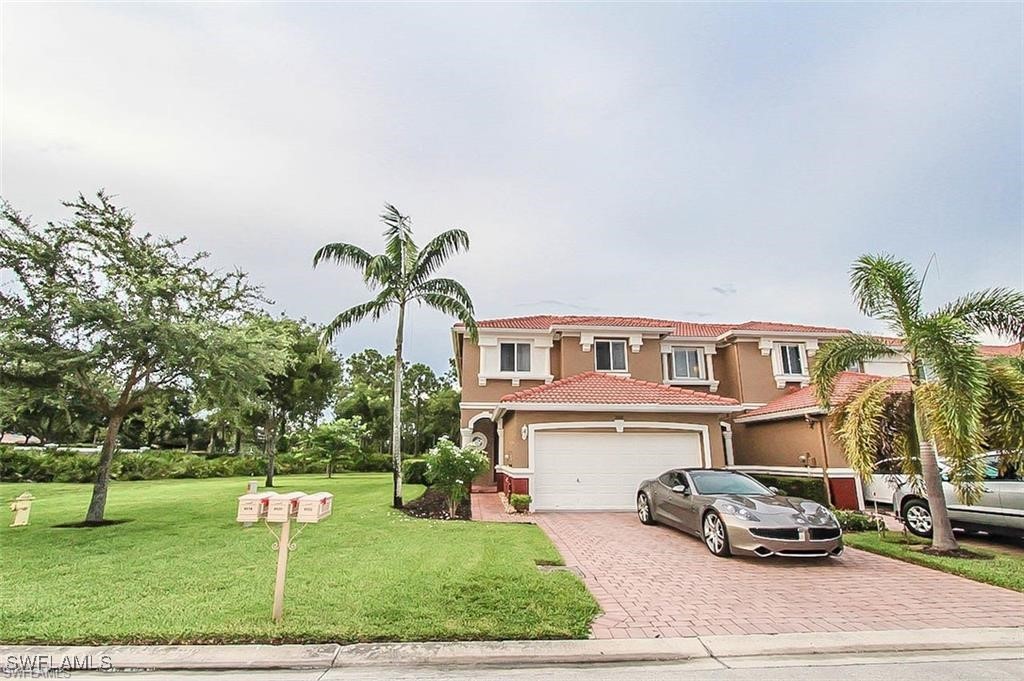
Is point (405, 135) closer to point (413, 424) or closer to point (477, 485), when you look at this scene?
point (477, 485)

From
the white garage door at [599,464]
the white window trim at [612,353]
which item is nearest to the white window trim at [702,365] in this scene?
the white window trim at [612,353]

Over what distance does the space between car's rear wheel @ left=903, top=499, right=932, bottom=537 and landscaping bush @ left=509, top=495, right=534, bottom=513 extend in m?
8.24

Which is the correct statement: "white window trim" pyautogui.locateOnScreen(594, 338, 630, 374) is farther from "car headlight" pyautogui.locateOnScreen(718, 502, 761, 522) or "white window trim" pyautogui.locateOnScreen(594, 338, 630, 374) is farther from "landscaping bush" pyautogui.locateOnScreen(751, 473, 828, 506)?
"car headlight" pyautogui.locateOnScreen(718, 502, 761, 522)

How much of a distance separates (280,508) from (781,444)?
15675 mm

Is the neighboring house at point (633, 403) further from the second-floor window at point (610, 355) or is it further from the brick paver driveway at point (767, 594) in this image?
the brick paver driveway at point (767, 594)

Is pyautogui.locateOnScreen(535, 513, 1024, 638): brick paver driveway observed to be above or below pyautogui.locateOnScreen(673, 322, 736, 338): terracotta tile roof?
below

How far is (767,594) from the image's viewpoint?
6105mm

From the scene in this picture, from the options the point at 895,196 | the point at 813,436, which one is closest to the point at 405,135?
the point at 895,196

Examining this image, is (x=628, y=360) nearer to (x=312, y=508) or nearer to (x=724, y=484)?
(x=724, y=484)

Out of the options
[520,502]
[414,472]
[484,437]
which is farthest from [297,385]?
[520,502]

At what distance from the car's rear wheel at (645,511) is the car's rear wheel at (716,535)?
2.46m

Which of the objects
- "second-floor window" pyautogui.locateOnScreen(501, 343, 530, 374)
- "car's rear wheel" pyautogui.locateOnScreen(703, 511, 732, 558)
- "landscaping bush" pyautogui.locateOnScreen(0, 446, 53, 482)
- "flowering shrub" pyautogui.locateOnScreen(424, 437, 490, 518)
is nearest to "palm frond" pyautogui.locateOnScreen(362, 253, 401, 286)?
"flowering shrub" pyautogui.locateOnScreen(424, 437, 490, 518)

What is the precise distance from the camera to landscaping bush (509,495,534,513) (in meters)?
12.6

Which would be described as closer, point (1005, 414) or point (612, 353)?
point (1005, 414)
